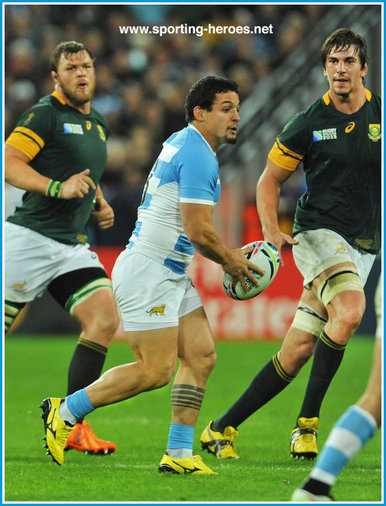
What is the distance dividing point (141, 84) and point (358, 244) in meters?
10.0

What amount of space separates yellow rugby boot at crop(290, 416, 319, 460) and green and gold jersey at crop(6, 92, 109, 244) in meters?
2.00

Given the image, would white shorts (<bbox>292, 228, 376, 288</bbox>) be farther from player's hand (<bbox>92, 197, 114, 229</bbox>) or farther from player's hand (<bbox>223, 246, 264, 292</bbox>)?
player's hand (<bbox>92, 197, 114, 229</bbox>)

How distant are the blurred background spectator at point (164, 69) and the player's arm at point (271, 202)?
22.8 feet

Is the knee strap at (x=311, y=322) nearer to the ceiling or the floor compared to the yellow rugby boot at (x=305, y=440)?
nearer to the ceiling

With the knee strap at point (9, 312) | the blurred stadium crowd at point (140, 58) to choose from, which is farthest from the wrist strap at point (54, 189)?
the blurred stadium crowd at point (140, 58)

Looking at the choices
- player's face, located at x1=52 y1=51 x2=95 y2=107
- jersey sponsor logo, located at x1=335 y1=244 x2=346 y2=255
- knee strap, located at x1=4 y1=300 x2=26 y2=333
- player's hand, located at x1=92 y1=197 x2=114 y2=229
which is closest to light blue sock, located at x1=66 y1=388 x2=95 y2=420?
knee strap, located at x1=4 y1=300 x2=26 y2=333

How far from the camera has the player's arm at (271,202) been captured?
18.9ft

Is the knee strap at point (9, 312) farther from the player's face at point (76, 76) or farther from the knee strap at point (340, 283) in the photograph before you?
the knee strap at point (340, 283)

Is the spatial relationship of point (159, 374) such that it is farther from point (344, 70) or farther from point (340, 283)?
point (344, 70)

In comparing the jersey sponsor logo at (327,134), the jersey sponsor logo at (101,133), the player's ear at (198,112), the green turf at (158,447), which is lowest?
the green turf at (158,447)

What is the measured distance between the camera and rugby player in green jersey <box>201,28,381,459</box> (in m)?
5.85

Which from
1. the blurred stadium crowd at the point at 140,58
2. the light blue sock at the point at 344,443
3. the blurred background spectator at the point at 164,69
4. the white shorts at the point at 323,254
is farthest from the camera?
the blurred stadium crowd at the point at 140,58

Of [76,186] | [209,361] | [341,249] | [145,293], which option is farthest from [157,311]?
[341,249]

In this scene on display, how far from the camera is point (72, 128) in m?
6.39
